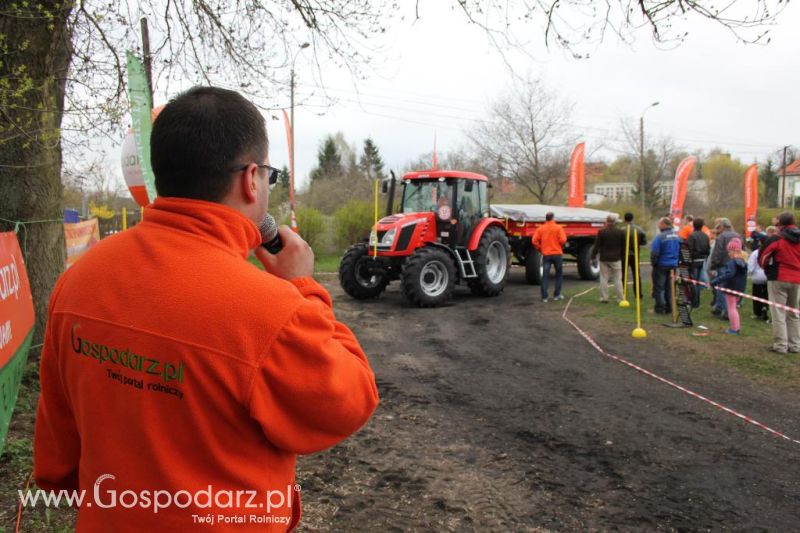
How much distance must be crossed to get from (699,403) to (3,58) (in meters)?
6.87

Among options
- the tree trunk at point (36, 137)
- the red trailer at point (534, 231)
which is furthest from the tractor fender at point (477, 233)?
the tree trunk at point (36, 137)

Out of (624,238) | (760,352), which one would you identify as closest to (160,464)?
(760,352)

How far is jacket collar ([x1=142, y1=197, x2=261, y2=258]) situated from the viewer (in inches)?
49.3

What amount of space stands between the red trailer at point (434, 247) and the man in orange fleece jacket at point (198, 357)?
9.29 meters

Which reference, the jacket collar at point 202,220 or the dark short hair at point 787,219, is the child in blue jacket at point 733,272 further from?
the jacket collar at point 202,220

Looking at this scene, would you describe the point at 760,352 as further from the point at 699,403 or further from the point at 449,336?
the point at 449,336

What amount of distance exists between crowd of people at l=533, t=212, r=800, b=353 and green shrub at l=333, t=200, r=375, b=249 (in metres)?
10.6

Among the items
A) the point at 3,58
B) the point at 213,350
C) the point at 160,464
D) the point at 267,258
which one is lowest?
the point at 160,464

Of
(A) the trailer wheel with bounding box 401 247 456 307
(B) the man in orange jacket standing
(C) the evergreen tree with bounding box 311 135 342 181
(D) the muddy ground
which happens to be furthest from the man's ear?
(C) the evergreen tree with bounding box 311 135 342 181

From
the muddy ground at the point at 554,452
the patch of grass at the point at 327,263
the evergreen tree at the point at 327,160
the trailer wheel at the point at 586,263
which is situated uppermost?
the evergreen tree at the point at 327,160

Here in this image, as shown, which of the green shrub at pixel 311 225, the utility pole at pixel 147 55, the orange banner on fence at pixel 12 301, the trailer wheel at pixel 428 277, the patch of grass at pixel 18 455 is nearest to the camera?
the orange banner on fence at pixel 12 301

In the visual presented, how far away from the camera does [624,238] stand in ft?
37.7

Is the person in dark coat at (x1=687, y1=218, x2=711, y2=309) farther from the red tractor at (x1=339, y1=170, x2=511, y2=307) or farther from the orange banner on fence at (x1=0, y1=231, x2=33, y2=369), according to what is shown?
the orange banner on fence at (x1=0, y1=231, x2=33, y2=369)

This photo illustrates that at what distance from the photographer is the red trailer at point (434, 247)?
10.9 meters
